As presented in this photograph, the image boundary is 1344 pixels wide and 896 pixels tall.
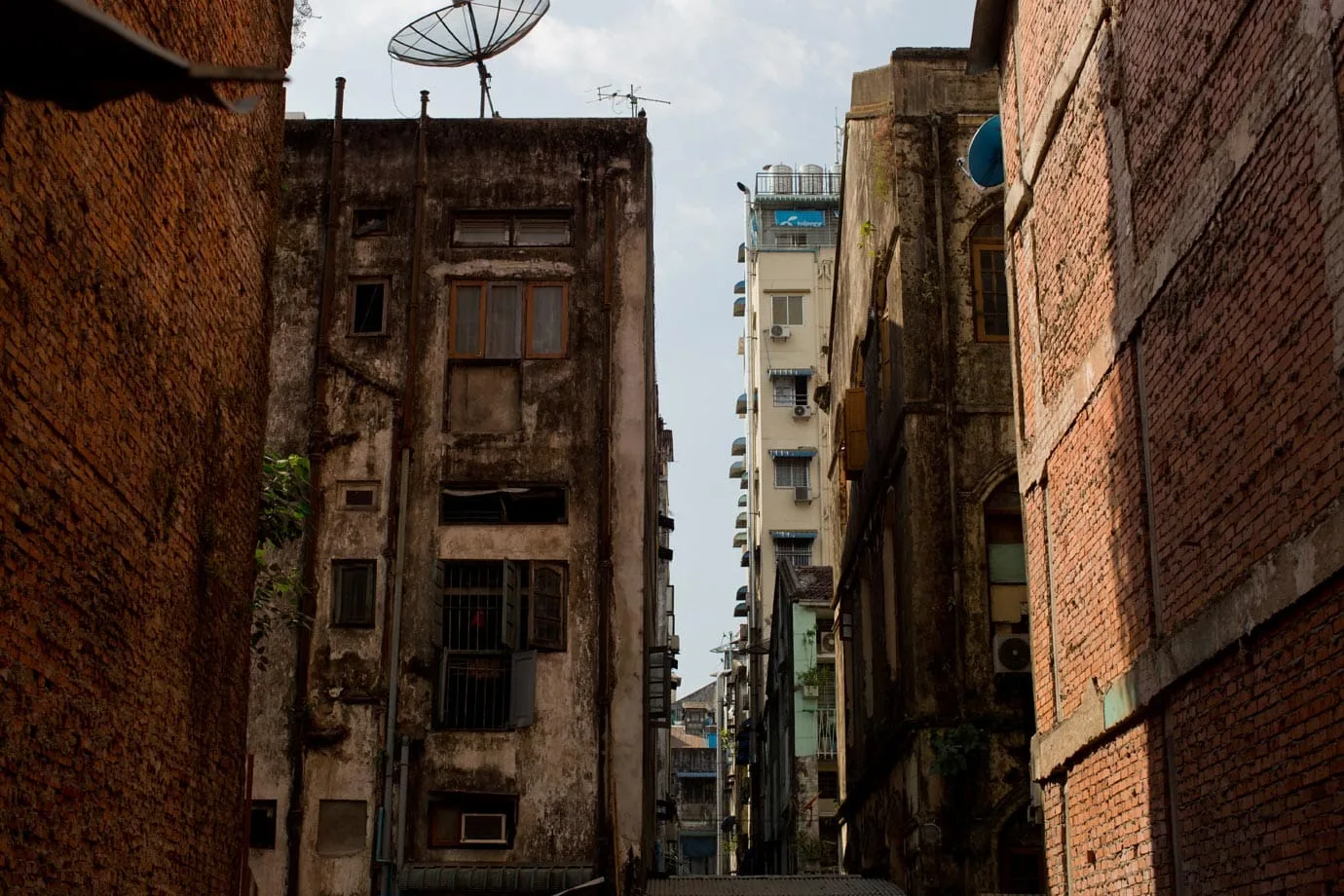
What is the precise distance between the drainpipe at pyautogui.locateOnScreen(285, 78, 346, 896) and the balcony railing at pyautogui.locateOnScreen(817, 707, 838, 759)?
19.8 metres

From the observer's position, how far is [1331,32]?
25.7 feet

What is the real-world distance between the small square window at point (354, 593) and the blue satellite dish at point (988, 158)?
9.59m

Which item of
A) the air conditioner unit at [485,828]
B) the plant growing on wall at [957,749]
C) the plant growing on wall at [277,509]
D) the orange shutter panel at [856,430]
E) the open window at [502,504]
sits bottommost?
the air conditioner unit at [485,828]

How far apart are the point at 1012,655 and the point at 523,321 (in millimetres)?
8423

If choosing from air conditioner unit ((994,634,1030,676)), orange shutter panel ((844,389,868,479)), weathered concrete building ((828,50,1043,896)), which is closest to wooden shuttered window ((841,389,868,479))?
orange shutter panel ((844,389,868,479))

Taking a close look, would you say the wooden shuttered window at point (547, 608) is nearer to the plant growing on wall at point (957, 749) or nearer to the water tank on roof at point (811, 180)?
the plant growing on wall at point (957, 749)

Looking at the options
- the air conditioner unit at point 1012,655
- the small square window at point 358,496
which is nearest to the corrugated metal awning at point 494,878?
the small square window at point 358,496

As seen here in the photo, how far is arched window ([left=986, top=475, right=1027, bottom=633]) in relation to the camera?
63.5 feet

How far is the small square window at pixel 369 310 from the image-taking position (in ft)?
73.6

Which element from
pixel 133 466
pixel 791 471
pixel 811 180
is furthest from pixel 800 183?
pixel 133 466

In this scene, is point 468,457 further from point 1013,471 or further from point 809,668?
point 809,668

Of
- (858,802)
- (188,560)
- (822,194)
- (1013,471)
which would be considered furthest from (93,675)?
(822,194)

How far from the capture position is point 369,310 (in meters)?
22.6

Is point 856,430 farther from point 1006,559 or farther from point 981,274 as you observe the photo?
point 1006,559
